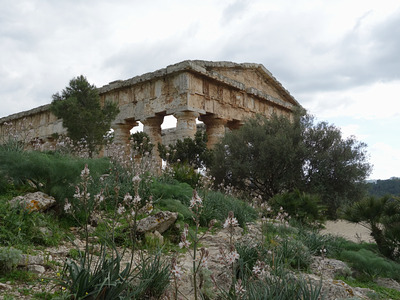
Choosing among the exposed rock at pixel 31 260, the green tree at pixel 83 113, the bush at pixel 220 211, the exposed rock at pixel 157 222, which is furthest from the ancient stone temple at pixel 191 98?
the exposed rock at pixel 31 260

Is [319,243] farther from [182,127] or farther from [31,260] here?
[182,127]

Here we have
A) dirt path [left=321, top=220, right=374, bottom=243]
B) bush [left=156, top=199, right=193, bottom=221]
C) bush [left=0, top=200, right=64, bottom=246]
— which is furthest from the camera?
dirt path [left=321, top=220, right=374, bottom=243]

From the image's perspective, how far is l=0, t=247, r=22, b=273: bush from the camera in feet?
10.6

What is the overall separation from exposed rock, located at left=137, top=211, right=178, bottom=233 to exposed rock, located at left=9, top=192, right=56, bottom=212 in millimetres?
1400

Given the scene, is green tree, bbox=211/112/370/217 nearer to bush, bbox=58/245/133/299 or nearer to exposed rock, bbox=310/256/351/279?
exposed rock, bbox=310/256/351/279

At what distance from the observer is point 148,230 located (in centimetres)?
495

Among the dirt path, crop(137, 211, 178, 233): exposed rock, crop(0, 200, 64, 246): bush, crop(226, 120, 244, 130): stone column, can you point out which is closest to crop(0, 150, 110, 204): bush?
crop(0, 200, 64, 246): bush

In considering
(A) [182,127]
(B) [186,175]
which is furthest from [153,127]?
(B) [186,175]

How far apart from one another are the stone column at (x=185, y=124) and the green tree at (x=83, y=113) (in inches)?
114

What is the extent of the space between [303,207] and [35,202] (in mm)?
6128

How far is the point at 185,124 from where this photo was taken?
15.2m

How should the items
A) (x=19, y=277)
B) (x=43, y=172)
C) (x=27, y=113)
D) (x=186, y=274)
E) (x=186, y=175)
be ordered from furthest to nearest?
(x=27, y=113) < (x=186, y=175) < (x=43, y=172) < (x=186, y=274) < (x=19, y=277)

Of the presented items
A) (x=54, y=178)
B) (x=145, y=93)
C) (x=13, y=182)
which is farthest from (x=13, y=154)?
(x=145, y=93)

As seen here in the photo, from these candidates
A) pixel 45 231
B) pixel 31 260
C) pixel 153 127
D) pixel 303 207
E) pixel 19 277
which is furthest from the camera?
pixel 153 127
